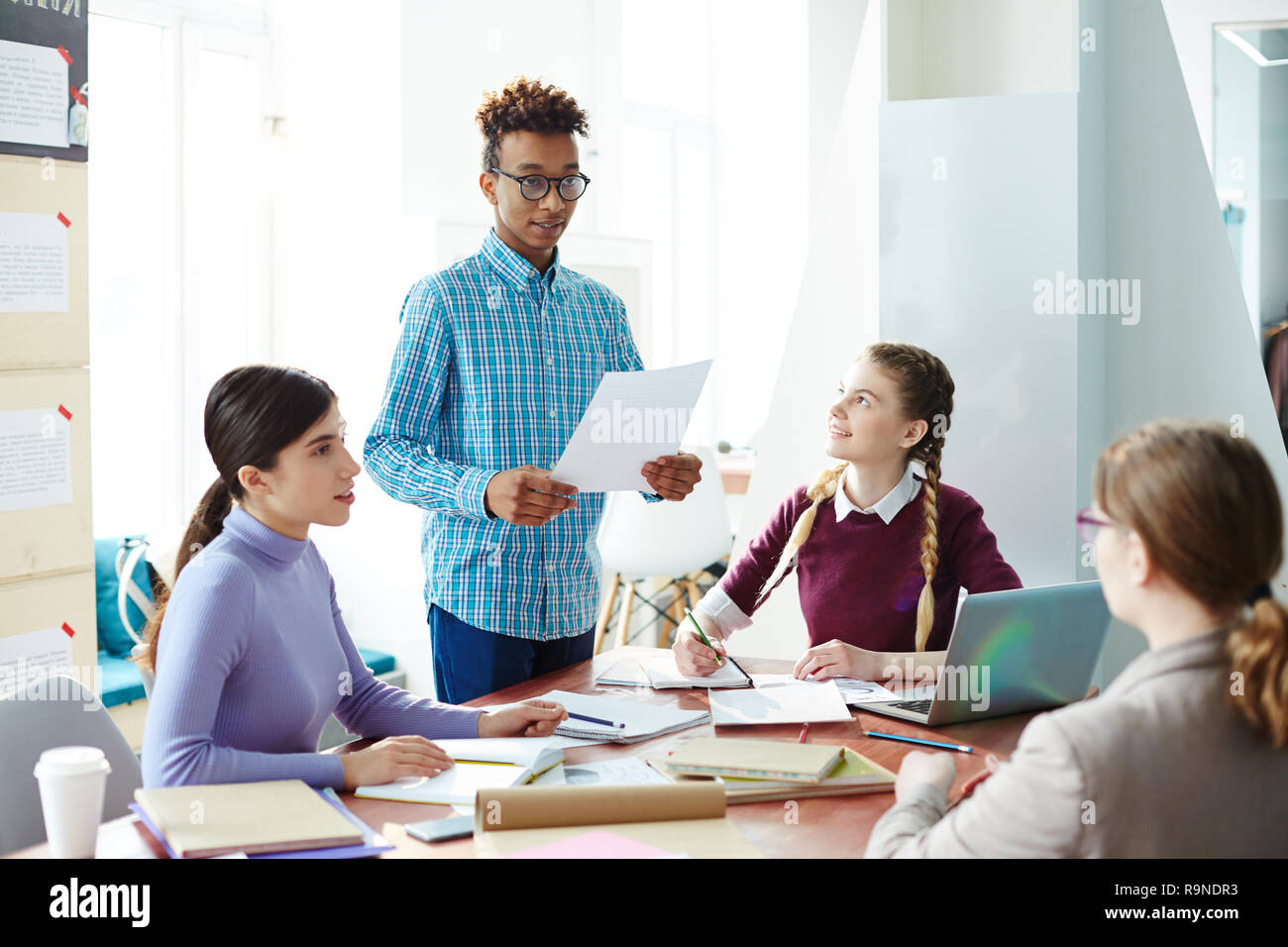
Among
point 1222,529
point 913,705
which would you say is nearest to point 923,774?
point 1222,529

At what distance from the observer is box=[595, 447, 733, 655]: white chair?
4566 mm

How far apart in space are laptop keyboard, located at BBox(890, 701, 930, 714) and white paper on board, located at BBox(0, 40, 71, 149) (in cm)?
221

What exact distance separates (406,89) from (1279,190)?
299cm

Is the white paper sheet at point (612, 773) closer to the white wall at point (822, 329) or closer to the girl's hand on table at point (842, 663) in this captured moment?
the girl's hand on table at point (842, 663)

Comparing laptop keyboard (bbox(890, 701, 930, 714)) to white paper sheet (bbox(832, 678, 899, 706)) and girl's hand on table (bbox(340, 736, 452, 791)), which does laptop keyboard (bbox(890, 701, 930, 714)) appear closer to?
white paper sheet (bbox(832, 678, 899, 706))

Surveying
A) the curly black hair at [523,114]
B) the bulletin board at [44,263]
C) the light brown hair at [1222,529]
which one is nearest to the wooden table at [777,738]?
the light brown hair at [1222,529]

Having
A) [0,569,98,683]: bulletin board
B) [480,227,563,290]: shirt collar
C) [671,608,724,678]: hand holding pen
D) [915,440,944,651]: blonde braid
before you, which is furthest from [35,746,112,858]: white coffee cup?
[0,569,98,683]: bulletin board

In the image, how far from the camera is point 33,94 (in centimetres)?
262

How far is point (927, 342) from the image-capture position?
3.15m

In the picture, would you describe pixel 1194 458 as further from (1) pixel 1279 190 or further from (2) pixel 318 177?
(2) pixel 318 177

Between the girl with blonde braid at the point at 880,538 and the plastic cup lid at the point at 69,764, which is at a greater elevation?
the girl with blonde braid at the point at 880,538

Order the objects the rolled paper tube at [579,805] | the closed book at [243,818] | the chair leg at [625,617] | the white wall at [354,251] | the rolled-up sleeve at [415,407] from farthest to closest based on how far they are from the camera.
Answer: the chair leg at [625,617] < the white wall at [354,251] < the rolled-up sleeve at [415,407] < the rolled paper tube at [579,805] < the closed book at [243,818]

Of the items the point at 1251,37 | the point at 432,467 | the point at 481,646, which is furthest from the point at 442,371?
the point at 1251,37

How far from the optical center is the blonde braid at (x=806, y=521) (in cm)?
236
